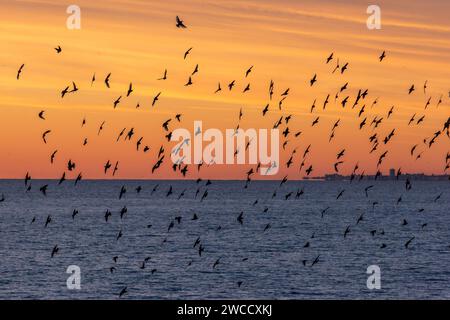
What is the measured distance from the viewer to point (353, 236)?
444 feet

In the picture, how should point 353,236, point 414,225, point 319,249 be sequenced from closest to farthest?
Answer: point 319,249 → point 353,236 → point 414,225

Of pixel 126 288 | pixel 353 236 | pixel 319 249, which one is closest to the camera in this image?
pixel 126 288

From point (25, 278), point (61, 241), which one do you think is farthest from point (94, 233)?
point (25, 278)

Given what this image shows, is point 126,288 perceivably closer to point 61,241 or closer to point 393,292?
point 393,292

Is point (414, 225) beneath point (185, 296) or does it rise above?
above

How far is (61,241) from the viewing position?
122375mm
